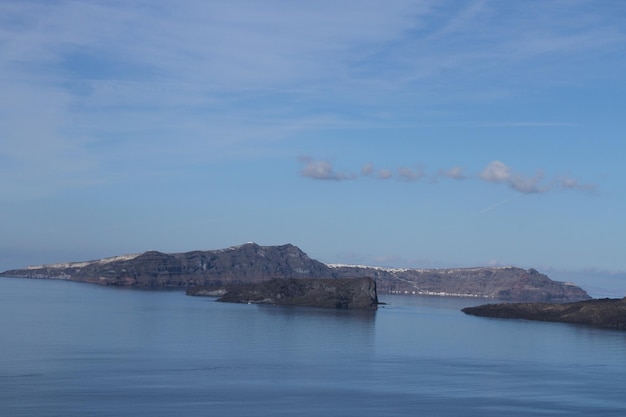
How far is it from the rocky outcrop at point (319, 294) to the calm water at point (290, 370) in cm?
4721

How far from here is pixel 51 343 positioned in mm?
58250

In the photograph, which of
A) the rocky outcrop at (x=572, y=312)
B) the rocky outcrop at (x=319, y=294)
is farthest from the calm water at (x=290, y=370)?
the rocky outcrop at (x=319, y=294)

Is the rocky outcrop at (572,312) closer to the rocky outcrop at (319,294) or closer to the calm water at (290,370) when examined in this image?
the rocky outcrop at (319,294)

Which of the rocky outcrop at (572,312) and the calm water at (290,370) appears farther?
the rocky outcrop at (572,312)

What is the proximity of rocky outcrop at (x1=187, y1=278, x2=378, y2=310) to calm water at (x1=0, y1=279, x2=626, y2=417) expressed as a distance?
47210 millimetres

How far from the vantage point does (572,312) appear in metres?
118

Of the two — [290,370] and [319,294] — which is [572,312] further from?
[290,370]

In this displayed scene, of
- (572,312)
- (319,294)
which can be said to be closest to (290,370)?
(572,312)

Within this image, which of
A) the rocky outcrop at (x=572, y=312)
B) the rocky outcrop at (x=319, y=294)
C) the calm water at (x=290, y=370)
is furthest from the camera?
the rocky outcrop at (x=319, y=294)

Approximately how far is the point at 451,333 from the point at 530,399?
143ft

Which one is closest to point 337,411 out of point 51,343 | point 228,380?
point 228,380

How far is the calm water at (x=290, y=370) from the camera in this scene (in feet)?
124

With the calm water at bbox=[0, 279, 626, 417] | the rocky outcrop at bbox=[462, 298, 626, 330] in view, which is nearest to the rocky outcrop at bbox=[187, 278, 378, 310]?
the rocky outcrop at bbox=[462, 298, 626, 330]

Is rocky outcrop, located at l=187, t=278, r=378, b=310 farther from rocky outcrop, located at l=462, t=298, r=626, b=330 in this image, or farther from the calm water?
the calm water
